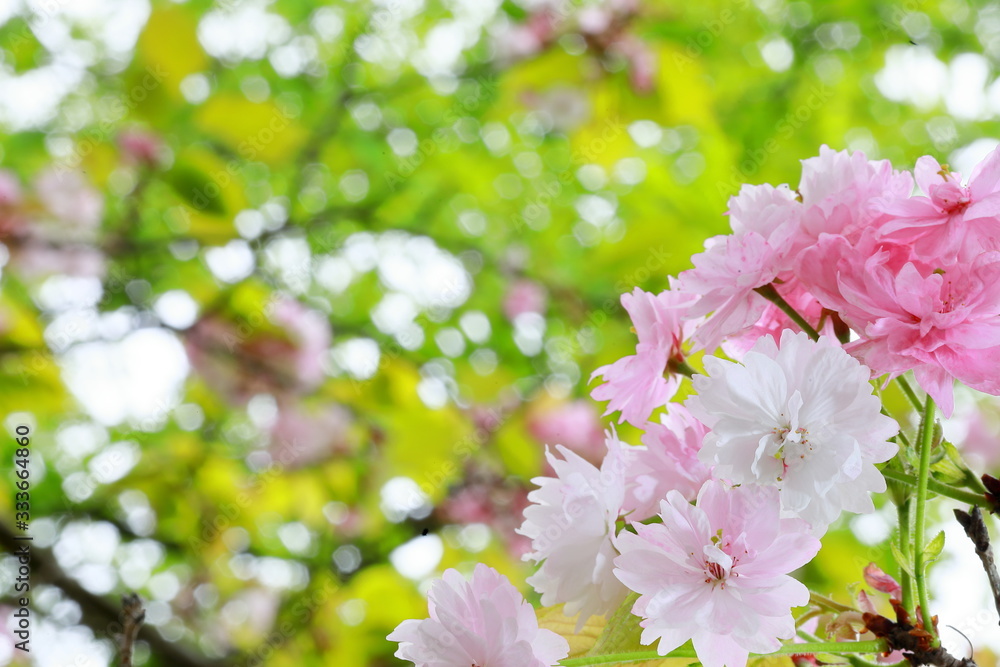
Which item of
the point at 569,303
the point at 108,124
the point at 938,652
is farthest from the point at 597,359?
the point at 108,124

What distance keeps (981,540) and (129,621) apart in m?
0.50

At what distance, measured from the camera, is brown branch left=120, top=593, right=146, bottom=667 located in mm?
475

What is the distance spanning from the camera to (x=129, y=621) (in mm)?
480

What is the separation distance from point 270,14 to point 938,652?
8.03ft

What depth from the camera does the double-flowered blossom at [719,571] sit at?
1.07 ft

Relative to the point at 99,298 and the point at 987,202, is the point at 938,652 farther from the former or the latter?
the point at 99,298

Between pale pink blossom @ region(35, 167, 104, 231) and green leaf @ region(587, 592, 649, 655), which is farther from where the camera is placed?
pale pink blossom @ region(35, 167, 104, 231)

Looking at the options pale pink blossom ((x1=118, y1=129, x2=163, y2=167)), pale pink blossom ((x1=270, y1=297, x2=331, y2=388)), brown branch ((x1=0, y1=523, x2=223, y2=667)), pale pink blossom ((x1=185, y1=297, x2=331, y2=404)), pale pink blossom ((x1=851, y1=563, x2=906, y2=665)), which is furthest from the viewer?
pale pink blossom ((x1=270, y1=297, x2=331, y2=388))

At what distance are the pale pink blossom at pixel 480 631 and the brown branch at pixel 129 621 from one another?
0.21 metres

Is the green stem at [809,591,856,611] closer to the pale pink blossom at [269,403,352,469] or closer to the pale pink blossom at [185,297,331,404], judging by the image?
the pale pink blossom at [185,297,331,404]

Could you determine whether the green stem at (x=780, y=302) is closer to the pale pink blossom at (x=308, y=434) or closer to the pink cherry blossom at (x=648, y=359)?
the pink cherry blossom at (x=648, y=359)

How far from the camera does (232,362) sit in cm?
206

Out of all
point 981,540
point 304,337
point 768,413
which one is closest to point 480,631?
point 768,413

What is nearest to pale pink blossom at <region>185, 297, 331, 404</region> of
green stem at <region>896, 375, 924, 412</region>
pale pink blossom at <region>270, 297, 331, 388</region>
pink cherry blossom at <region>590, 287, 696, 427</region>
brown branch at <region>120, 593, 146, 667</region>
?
pale pink blossom at <region>270, 297, 331, 388</region>
